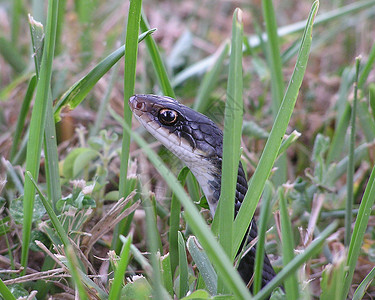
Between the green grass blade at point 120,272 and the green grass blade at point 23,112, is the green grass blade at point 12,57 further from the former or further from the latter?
the green grass blade at point 120,272

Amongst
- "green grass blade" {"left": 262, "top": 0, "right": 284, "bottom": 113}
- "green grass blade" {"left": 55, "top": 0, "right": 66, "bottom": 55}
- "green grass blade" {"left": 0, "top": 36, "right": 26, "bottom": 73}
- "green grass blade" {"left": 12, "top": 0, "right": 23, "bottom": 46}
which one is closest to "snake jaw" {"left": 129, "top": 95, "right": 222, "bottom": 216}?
"green grass blade" {"left": 262, "top": 0, "right": 284, "bottom": 113}

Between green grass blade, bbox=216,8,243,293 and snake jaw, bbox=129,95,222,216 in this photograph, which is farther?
snake jaw, bbox=129,95,222,216

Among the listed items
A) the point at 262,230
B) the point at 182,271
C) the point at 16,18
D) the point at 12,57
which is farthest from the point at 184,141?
the point at 16,18

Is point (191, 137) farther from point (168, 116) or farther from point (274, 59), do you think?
point (274, 59)

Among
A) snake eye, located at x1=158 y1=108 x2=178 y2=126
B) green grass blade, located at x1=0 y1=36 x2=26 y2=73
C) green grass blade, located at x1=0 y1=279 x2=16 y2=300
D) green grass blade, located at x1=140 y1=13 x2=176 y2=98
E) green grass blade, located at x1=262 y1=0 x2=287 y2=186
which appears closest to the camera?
green grass blade, located at x1=0 y1=279 x2=16 y2=300

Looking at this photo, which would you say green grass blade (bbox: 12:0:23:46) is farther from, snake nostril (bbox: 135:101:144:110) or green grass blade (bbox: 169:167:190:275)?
Answer: green grass blade (bbox: 169:167:190:275)

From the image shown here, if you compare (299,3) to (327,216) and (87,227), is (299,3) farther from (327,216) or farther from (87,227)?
(87,227)
